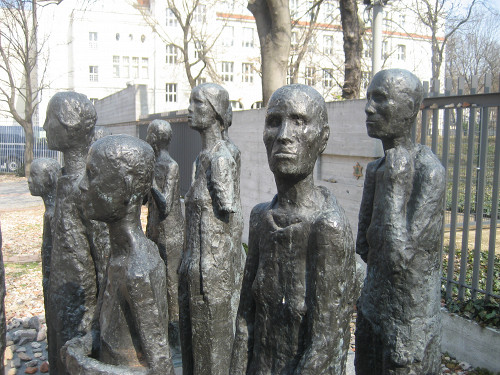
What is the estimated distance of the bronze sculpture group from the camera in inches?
88.3

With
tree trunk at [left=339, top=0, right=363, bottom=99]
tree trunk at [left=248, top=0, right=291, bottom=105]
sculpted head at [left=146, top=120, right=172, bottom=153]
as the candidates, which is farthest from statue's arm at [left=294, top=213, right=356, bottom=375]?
tree trunk at [left=339, top=0, right=363, bottom=99]

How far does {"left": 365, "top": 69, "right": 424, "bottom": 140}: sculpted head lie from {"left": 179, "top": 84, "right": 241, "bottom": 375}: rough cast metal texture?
1.36 m

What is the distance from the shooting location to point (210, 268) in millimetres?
4004

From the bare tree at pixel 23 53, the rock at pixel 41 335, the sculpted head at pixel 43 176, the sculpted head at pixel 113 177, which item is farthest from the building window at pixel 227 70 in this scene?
the sculpted head at pixel 113 177

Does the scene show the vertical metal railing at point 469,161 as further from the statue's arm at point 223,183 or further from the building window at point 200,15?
the building window at point 200,15

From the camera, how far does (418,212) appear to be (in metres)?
2.96

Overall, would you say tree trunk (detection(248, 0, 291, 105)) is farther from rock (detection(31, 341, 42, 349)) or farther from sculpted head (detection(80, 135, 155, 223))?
sculpted head (detection(80, 135, 155, 223))

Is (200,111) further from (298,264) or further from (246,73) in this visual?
(246,73)

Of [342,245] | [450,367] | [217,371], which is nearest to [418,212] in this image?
[342,245]

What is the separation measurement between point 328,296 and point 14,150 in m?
31.0

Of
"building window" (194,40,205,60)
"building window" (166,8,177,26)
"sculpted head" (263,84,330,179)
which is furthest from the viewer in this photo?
"building window" (166,8,177,26)

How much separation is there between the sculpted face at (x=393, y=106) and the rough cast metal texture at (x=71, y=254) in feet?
6.39

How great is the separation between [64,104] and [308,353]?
2440 mm

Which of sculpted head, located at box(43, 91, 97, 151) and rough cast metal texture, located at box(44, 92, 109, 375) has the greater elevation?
sculpted head, located at box(43, 91, 97, 151)
